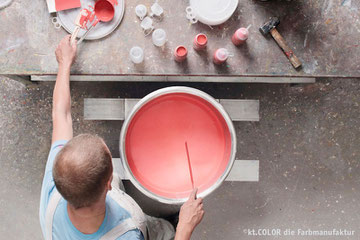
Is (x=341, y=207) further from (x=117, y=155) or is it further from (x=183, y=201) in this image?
(x=117, y=155)

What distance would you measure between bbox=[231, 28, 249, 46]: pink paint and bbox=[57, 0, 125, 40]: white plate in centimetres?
60

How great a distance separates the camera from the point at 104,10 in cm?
149

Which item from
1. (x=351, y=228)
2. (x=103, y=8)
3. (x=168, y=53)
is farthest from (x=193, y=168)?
(x=351, y=228)

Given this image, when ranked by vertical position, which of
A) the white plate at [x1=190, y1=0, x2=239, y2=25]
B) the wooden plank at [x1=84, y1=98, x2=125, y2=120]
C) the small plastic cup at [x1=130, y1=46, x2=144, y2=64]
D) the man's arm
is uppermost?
the white plate at [x1=190, y1=0, x2=239, y2=25]

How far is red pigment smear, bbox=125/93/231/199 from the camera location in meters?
1.51

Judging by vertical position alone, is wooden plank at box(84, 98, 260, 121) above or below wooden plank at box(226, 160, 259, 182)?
above

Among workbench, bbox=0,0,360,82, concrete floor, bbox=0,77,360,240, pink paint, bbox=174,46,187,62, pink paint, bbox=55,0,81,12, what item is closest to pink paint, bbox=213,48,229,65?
workbench, bbox=0,0,360,82

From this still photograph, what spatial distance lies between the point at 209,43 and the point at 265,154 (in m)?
1.05

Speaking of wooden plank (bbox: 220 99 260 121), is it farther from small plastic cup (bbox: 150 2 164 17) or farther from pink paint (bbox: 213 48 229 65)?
small plastic cup (bbox: 150 2 164 17)

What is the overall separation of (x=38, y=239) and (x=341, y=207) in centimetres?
230

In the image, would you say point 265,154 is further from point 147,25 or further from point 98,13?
point 98,13

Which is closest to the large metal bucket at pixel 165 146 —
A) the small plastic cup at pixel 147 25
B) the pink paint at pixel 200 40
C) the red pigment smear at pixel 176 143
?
the red pigment smear at pixel 176 143

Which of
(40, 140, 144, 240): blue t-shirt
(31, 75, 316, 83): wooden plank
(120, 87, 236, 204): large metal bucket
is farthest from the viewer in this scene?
(31, 75, 316, 83): wooden plank

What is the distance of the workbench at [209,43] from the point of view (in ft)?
4.89
